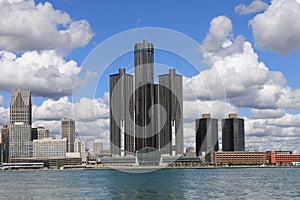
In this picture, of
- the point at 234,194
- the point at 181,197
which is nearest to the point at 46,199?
the point at 181,197

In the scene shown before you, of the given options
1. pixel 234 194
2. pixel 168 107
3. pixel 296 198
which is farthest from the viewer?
→ pixel 168 107

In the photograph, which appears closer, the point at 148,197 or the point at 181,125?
the point at 148,197

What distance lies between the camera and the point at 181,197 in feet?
287

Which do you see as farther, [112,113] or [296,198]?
[112,113]

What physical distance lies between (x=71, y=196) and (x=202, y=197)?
23.7 metres

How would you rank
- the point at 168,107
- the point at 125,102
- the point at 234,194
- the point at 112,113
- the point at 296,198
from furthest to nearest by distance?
the point at 168,107, the point at 125,102, the point at 112,113, the point at 234,194, the point at 296,198

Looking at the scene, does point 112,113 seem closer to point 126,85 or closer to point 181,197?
point 126,85

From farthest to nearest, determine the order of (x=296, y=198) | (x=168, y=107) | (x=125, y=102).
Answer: (x=168, y=107), (x=125, y=102), (x=296, y=198)

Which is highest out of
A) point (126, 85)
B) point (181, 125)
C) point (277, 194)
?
point (126, 85)

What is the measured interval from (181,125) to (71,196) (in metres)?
65.5

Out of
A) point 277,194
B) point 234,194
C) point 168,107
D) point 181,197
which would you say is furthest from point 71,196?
point 168,107

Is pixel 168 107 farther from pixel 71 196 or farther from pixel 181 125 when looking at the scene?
pixel 71 196

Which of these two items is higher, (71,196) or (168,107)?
(168,107)

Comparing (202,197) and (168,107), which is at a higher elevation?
(168,107)
